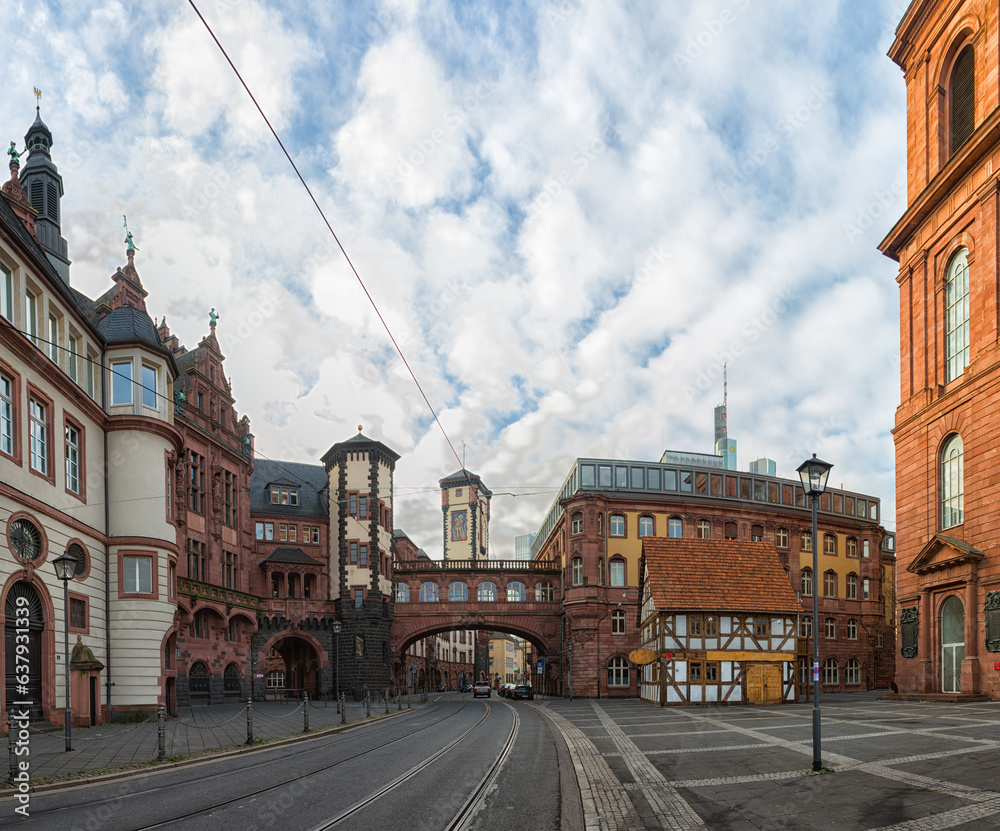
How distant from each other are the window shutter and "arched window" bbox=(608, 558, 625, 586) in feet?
107

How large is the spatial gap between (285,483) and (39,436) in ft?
125

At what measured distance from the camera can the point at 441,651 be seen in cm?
10369

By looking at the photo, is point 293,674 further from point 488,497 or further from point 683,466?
point 488,497

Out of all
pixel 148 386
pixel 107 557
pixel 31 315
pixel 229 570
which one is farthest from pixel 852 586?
pixel 31 315

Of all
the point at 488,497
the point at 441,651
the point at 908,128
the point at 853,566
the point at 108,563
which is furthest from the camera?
the point at 488,497

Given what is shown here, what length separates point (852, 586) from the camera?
6444 centimetres

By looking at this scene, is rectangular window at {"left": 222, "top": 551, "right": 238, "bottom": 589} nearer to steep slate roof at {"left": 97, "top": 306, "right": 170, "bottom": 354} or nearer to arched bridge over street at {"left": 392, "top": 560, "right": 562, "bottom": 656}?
arched bridge over street at {"left": 392, "top": 560, "right": 562, "bottom": 656}

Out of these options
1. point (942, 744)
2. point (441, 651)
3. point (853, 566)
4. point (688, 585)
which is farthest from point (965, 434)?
point (441, 651)

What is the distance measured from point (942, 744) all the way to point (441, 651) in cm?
9120

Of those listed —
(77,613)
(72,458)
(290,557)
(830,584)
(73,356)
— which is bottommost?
(830,584)

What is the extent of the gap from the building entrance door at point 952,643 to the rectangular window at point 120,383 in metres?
32.4

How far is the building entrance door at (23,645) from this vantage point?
2144 centimetres

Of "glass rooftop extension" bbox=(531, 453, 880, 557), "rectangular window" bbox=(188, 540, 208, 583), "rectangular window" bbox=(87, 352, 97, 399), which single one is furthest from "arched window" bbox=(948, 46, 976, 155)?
"rectangular window" bbox=(188, 540, 208, 583)

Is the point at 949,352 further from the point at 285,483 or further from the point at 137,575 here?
the point at 285,483
